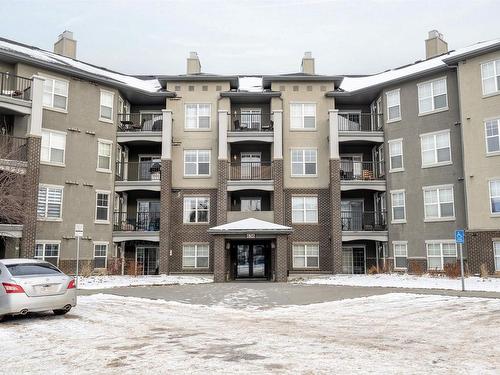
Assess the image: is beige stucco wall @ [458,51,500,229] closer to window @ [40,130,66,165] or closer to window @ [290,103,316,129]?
window @ [290,103,316,129]

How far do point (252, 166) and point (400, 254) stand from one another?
36.7 ft

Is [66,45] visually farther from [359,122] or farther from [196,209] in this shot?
[359,122]

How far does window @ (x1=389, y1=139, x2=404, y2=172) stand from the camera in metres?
29.8

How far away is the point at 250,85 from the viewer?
115ft

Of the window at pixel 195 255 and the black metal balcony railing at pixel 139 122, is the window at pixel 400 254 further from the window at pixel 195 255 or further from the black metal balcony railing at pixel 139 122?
the black metal balcony railing at pixel 139 122

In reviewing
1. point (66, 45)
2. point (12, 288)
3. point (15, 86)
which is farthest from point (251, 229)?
point (66, 45)

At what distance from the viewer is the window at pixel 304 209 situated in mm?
31281

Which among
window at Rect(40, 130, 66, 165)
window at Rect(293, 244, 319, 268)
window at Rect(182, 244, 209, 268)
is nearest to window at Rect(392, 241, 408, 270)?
window at Rect(293, 244, 319, 268)

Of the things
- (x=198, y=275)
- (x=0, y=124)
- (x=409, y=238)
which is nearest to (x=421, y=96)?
(x=409, y=238)

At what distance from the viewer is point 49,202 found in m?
26.9

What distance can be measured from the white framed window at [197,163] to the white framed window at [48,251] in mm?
9450

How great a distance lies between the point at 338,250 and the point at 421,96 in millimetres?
10983

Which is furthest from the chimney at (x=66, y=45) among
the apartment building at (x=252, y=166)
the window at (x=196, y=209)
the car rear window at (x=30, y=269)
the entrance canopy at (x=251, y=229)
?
the car rear window at (x=30, y=269)

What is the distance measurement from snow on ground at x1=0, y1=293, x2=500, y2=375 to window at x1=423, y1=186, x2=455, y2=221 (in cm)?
1339
